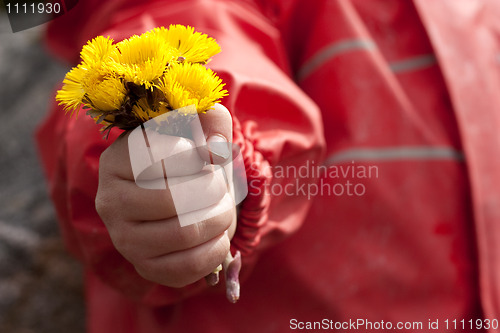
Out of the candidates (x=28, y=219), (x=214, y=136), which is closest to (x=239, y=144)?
(x=214, y=136)

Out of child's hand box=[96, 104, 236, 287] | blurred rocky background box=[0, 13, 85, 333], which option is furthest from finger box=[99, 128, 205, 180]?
blurred rocky background box=[0, 13, 85, 333]

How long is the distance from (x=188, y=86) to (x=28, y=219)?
624 millimetres

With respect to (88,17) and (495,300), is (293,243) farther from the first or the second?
(88,17)

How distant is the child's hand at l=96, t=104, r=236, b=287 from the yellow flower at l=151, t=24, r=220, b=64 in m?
0.03

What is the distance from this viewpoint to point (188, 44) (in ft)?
0.76

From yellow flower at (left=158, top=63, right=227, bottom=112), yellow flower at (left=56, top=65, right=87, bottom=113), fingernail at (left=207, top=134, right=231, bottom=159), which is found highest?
yellow flower at (left=56, top=65, right=87, bottom=113)

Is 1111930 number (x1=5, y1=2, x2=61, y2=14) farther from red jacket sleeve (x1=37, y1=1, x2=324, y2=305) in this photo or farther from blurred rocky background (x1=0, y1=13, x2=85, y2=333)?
blurred rocky background (x1=0, y1=13, x2=85, y2=333)

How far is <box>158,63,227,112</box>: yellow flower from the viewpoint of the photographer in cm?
21

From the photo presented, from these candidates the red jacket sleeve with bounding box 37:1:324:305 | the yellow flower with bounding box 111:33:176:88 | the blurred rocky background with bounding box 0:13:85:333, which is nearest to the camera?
the yellow flower with bounding box 111:33:176:88

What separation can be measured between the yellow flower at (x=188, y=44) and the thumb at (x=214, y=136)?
0.03 metres

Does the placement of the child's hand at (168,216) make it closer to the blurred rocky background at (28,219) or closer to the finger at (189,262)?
the finger at (189,262)

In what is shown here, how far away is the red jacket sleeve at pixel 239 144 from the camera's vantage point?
34cm

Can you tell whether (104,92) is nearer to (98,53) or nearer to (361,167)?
(98,53)

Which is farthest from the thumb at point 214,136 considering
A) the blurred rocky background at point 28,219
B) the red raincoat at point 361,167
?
the blurred rocky background at point 28,219
